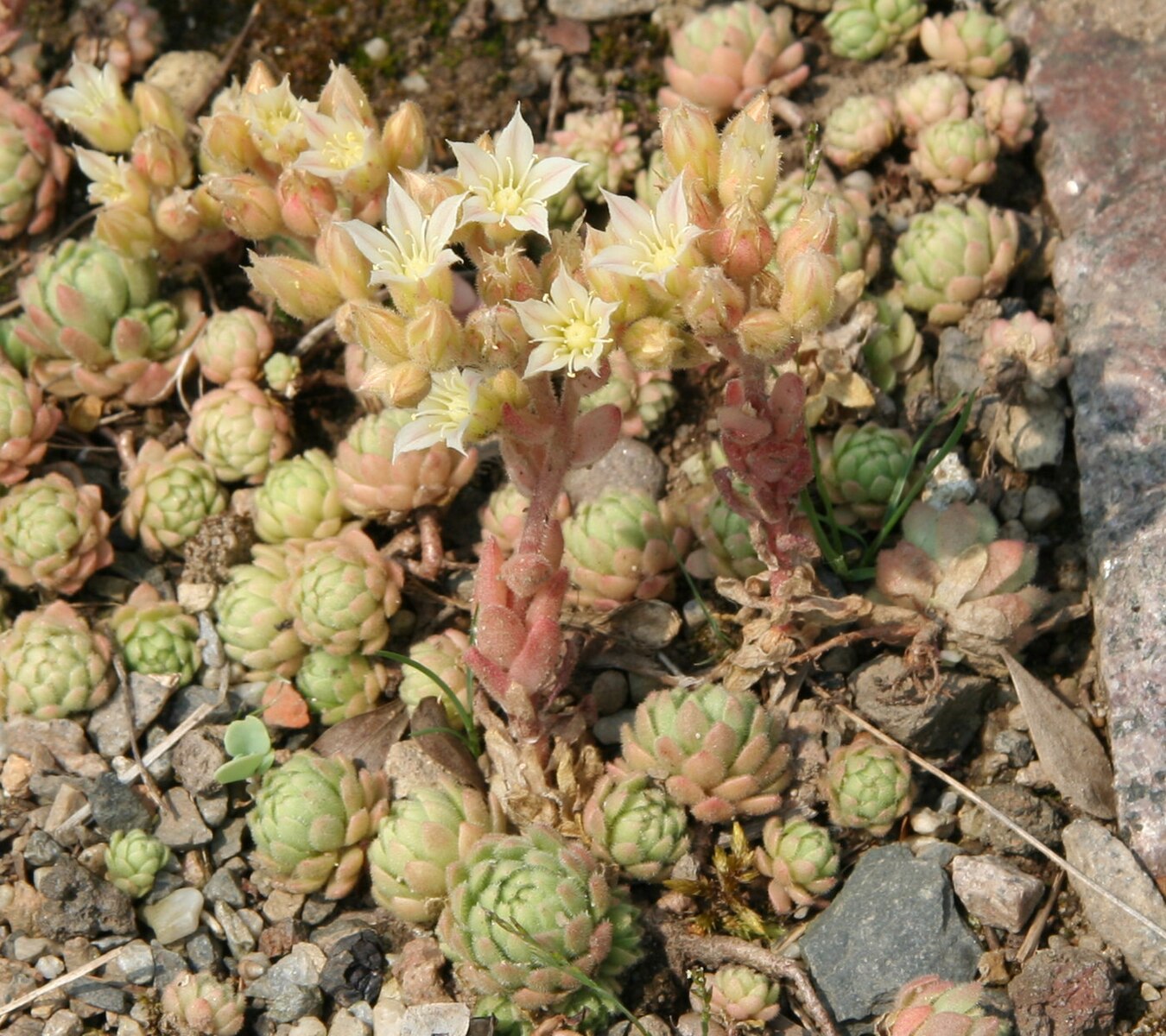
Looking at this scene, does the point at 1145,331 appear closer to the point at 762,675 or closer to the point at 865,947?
the point at 762,675

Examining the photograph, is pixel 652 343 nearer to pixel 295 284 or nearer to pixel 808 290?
pixel 808 290

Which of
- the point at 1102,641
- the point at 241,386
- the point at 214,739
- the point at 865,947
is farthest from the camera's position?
the point at 241,386

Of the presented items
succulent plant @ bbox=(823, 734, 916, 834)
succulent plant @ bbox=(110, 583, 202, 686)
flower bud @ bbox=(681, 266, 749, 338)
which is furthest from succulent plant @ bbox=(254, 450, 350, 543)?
succulent plant @ bbox=(823, 734, 916, 834)

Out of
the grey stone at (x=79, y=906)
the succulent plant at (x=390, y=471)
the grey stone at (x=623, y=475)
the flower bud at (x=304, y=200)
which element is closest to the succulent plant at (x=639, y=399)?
the grey stone at (x=623, y=475)

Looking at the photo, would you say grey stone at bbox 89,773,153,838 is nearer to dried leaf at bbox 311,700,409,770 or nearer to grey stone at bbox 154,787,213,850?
grey stone at bbox 154,787,213,850

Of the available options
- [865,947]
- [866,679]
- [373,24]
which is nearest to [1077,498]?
[866,679]

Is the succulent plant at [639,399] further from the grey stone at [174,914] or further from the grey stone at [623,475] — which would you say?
the grey stone at [174,914]

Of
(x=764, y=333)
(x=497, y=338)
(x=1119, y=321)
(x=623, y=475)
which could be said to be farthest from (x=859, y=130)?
(x=497, y=338)
